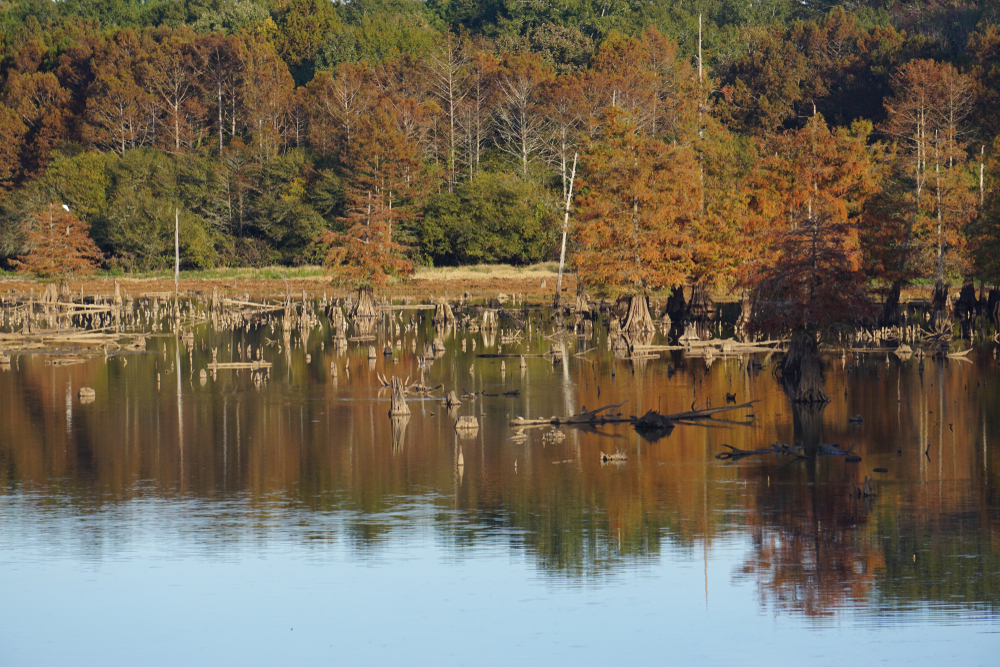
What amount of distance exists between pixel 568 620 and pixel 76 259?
199 feet

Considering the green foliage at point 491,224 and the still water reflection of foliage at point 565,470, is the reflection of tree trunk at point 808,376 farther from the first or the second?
the green foliage at point 491,224

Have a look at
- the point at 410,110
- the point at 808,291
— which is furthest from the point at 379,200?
the point at 410,110

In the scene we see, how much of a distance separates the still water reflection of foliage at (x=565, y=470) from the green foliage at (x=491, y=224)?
1999 inches

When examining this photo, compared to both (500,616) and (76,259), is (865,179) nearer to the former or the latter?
(500,616)

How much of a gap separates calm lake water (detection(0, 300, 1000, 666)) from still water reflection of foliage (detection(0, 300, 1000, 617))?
0.08 meters

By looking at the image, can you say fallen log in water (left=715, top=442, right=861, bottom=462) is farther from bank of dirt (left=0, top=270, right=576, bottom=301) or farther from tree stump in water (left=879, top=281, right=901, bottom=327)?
bank of dirt (left=0, top=270, right=576, bottom=301)

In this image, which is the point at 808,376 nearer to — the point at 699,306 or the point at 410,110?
the point at 699,306

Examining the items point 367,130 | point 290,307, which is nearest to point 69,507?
point 290,307

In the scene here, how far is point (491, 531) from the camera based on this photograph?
19.3m

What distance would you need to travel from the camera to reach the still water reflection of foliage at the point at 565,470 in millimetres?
17875

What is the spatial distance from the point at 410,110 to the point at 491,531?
82438 mm

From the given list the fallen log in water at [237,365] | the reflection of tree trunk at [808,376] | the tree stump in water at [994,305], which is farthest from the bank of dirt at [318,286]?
the reflection of tree trunk at [808,376]

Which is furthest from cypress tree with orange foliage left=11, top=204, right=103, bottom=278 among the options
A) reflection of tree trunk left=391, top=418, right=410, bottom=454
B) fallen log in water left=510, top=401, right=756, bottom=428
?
fallen log in water left=510, top=401, right=756, bottom=428

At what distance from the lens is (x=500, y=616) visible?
1532 cm
